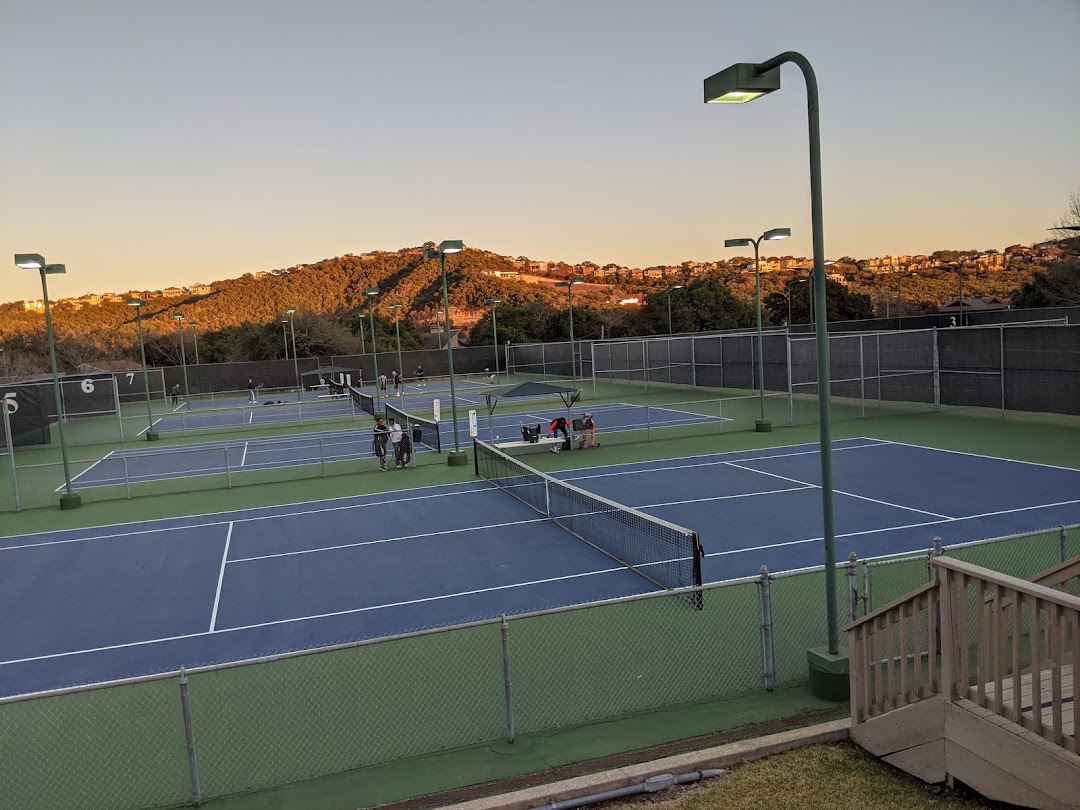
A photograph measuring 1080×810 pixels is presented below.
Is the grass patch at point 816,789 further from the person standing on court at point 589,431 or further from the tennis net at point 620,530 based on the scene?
the person standing on court at point 589,431

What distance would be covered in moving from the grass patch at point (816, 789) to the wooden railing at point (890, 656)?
1.47 feet

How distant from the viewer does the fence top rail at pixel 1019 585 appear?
5.34m

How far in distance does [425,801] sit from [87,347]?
390ft

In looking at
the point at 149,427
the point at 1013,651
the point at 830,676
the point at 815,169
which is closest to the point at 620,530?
the point at 830,676

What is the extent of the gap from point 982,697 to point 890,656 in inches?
32.9

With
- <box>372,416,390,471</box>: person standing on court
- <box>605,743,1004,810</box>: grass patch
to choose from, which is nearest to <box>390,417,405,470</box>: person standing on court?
<box>372,416,390,471</box>: person standing on court

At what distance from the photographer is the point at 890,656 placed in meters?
6.75

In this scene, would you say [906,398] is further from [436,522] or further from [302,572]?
[302,572]

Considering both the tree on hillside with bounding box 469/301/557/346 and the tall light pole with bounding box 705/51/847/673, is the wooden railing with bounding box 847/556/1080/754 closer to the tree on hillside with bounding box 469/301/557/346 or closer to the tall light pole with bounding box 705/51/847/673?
the tall light pole with bounding box 705/51/847/673

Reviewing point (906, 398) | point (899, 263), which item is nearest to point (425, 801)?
point (906, 398)

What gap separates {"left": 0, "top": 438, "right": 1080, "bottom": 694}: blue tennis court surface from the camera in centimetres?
1277

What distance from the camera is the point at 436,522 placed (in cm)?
1917

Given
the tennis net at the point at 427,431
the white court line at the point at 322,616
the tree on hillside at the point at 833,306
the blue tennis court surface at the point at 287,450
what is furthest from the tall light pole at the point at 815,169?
the tree on hillside at the point at 833,306

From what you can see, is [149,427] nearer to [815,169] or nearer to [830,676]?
[830,676]
